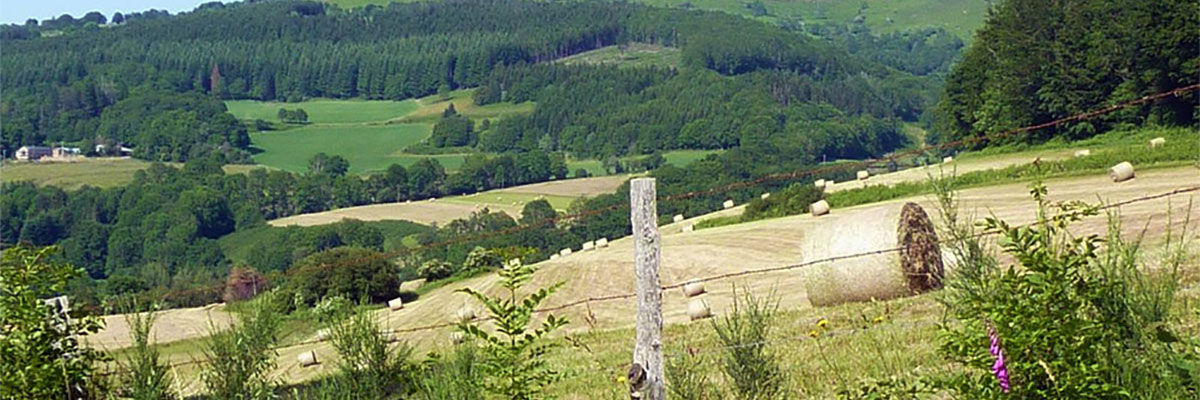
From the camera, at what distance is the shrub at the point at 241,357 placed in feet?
27.2

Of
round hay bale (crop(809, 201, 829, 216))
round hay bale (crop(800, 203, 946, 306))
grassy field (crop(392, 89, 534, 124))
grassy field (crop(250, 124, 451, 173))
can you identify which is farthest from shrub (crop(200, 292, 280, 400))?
grassy field (crop(392, 89, 534, 124))

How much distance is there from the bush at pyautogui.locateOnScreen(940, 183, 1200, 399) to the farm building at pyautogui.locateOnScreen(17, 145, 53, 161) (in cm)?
16414

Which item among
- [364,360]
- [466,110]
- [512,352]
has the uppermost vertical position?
[512,352]

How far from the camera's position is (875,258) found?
16141mm

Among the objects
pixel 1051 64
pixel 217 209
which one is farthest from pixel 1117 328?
pixel 217 209

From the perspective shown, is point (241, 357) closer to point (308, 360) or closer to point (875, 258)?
point (875, 258)

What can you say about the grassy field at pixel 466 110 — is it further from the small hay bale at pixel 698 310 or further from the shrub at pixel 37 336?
the shrub at pixel 37 336

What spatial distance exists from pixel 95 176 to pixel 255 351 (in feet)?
461

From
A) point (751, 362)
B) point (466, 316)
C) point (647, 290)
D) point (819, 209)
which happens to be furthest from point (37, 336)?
point (819, 209)

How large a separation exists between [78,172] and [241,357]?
143 metres

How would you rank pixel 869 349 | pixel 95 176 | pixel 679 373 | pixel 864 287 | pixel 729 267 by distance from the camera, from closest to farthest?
pixel 679 373 → pixel 869 349 → pixel 864 287 → pixel 729 267 → pixel 95 176

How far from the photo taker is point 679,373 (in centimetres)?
748

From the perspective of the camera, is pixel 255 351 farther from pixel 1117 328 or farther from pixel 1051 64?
pixel 1051 64

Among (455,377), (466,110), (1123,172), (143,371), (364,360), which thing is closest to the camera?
(455,377)
